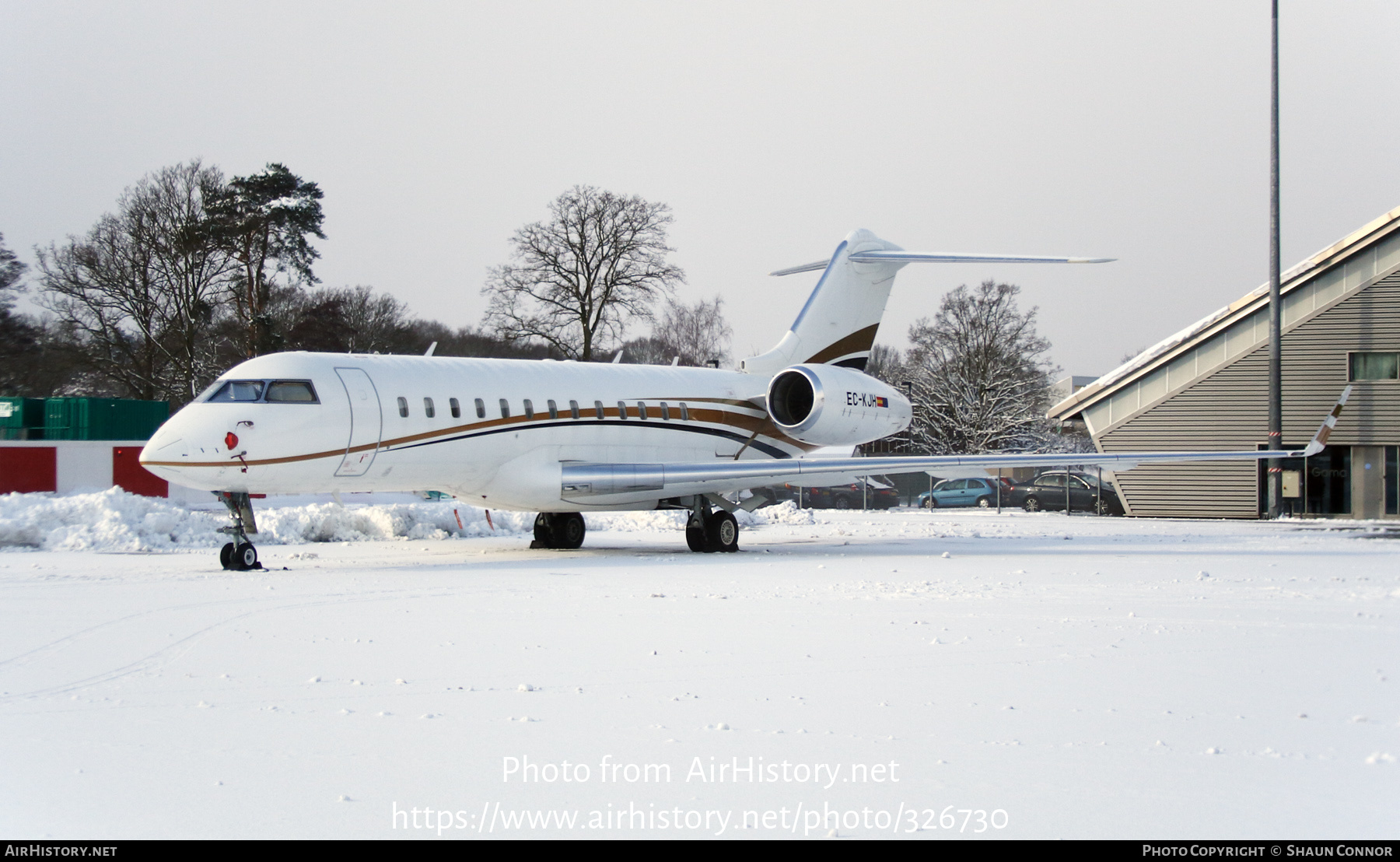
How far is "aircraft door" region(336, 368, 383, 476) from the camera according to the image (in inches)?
580

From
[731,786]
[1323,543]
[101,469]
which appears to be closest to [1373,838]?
[731,786]

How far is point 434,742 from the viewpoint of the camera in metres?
5.26

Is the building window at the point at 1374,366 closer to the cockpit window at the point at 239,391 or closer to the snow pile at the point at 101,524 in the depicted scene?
the cockpit window at the point at 239,391

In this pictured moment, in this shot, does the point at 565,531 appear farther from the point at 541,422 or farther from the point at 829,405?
the point at 829,405

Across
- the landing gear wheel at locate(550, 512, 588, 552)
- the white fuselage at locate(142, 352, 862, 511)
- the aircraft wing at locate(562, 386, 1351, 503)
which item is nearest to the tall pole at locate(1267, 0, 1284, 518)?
the aircraft wing at locate(562, 386, 1351, 503)

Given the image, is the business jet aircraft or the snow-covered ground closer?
the snow-covered ground

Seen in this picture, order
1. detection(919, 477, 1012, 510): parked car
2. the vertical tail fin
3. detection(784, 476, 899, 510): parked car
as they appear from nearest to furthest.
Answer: the vertical tail fin
detection(919, 477, 1012, 510): parked car
detection(784, 476, 899, 510): parked car

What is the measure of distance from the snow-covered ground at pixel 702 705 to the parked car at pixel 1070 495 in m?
19.4

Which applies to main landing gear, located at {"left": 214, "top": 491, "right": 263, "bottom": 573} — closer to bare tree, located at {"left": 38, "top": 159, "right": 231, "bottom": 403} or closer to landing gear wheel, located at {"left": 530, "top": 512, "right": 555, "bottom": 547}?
landing gear wheel, located at {"left": 530, "top": 512, "right": 555, "bottom": 547}

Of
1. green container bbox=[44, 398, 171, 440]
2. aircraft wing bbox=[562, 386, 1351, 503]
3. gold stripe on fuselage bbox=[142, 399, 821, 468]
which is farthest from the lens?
green container bbox=[44, 398, 171, 440]

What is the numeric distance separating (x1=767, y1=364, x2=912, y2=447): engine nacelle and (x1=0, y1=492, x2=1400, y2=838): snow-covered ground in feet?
21.6

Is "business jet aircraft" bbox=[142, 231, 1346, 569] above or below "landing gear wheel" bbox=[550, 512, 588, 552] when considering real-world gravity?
above

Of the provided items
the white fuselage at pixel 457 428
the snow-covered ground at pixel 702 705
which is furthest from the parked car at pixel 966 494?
the snow-covered ground at pixel 702 705

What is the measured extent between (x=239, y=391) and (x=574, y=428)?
16.5 feet
